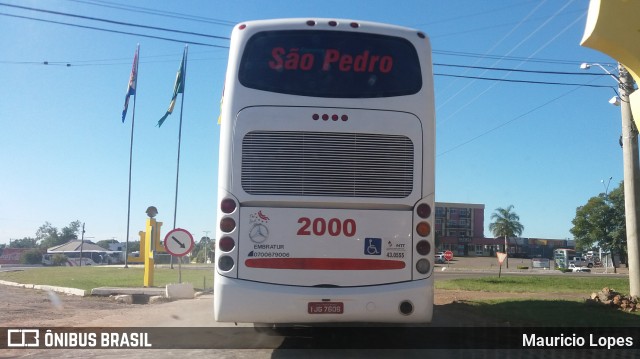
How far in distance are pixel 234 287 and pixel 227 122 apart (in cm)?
211

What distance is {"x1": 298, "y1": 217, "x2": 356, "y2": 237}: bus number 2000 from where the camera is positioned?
25.5 feet

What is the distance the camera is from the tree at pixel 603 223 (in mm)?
56344

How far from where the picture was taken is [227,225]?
304 inches

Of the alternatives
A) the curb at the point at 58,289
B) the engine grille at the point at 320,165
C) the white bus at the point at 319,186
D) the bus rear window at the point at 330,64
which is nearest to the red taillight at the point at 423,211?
the white bus at the point at 319,186

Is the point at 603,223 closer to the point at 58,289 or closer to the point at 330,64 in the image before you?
the point at 58,289

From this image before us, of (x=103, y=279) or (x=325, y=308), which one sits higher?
(x=325, y=308)

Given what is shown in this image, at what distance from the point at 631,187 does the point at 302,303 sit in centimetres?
1275

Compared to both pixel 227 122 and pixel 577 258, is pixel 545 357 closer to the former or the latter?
pixel 227 122

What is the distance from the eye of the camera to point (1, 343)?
9102 millimetres

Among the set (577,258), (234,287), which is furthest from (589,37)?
(577,258)

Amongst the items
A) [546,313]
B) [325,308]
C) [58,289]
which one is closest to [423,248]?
[325,308]

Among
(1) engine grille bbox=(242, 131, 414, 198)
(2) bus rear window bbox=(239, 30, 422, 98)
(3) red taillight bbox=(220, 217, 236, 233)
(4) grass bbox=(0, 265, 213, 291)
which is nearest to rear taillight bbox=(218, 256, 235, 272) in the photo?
(3) red taillight bbox=(220, 217, 236, 233)

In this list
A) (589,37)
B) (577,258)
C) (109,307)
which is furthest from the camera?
(577,258)

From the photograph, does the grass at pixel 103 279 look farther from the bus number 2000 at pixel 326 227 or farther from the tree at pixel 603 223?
the tree at pixel 603 223
